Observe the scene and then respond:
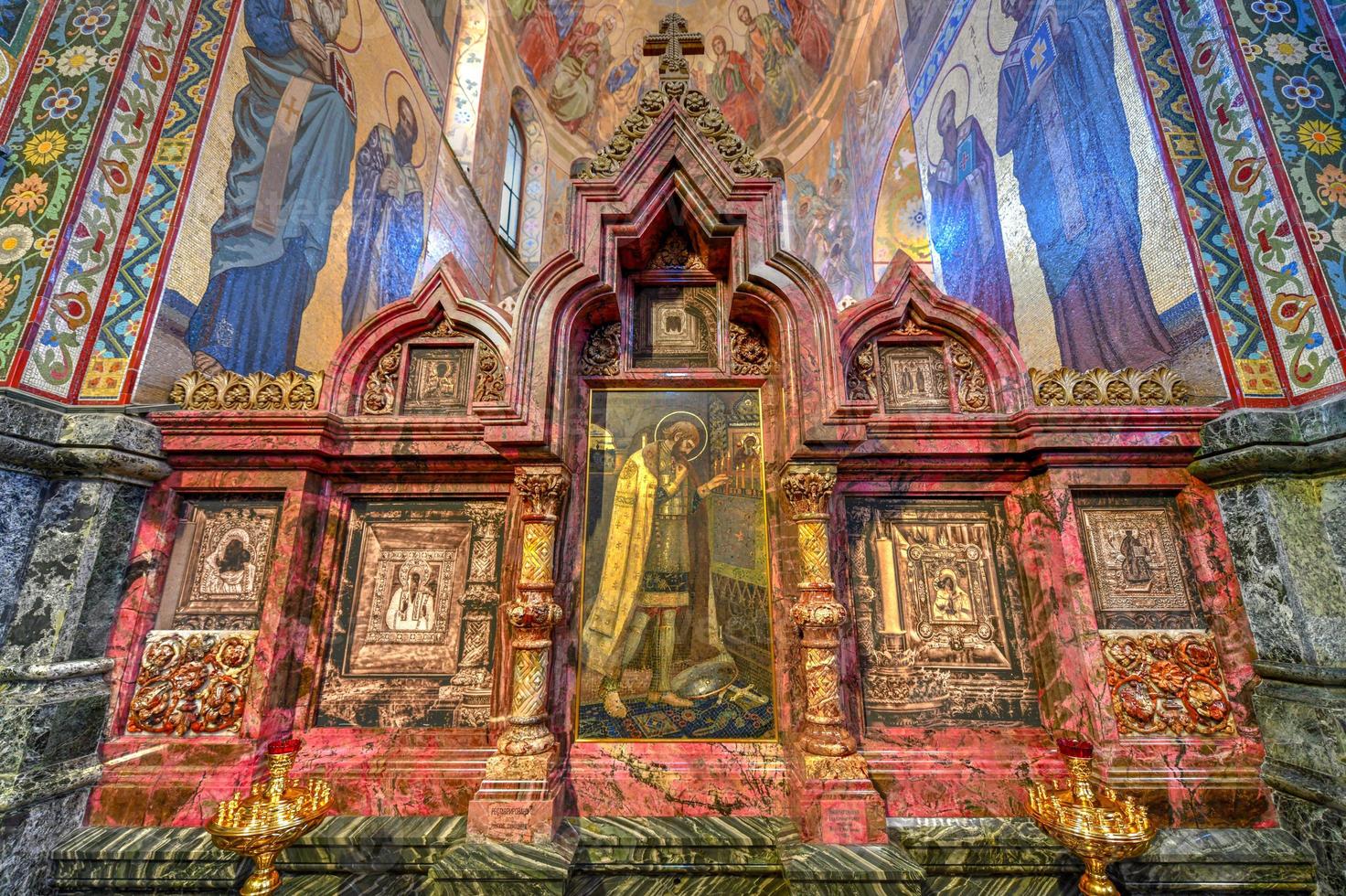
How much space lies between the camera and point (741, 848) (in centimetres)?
301

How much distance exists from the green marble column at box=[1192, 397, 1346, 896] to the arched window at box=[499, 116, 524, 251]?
43.2 ft

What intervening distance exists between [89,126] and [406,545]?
3783mm

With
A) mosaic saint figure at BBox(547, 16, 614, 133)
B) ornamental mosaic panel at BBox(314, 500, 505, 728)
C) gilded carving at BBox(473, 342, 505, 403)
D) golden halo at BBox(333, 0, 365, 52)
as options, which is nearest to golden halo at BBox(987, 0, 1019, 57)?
gilded carving at BBox(473, 342, 505, 403)

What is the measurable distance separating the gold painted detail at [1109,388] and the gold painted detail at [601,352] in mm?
3234

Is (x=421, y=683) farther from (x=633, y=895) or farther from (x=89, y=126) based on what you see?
(x=89, y=126)

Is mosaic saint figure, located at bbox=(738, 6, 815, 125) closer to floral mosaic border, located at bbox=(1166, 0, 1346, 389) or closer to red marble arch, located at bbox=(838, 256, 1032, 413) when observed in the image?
floral mosaic border, located at bbox=(1166, 0, 1346, 389)

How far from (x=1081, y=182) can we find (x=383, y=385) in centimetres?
683

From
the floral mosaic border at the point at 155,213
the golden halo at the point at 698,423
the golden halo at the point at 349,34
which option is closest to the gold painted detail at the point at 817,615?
the golden halo at the point at 698,423

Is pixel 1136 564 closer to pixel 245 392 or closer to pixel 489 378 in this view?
pixel 489 378

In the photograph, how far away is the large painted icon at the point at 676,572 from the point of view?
3.51 meters

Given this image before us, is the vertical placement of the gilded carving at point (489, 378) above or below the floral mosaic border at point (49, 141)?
below

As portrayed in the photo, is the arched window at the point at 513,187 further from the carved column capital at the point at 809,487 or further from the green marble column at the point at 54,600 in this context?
the carved column capital at the point at 809,487

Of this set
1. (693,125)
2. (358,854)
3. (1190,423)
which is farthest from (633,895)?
(693,125)


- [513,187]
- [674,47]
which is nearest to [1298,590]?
[674,47]
